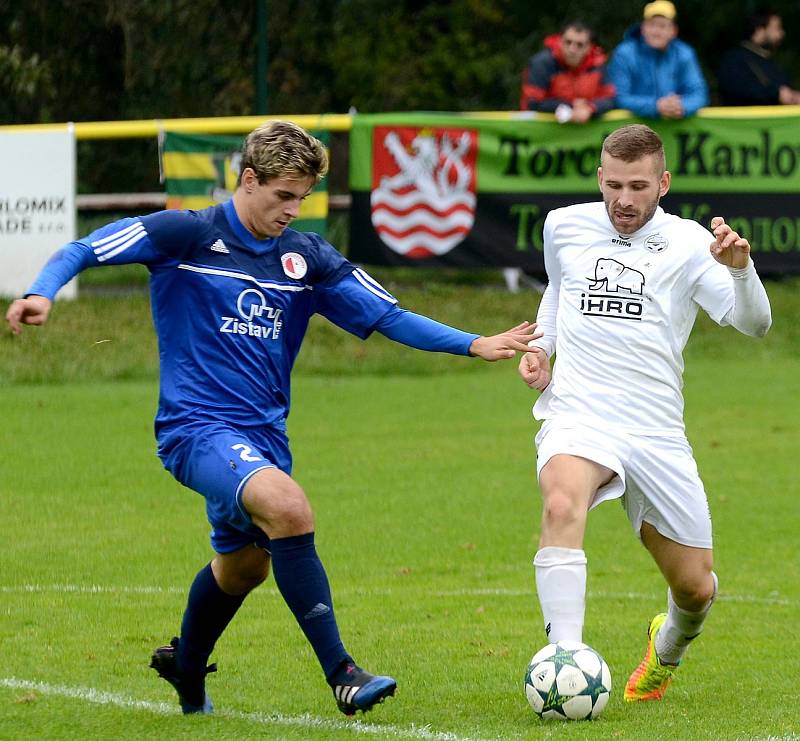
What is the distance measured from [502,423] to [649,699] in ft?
23.5

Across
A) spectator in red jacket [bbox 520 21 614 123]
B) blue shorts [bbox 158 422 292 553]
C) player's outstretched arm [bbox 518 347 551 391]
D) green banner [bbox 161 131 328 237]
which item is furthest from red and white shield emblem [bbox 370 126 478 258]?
blue shorts [bbox 158 422 292 553]

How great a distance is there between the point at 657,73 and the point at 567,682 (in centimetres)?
1125

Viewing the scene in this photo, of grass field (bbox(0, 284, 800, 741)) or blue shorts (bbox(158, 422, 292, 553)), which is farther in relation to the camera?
grass field (bbox(0, 284, 800, 741))

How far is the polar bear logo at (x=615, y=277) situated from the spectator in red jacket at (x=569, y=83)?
9816mm

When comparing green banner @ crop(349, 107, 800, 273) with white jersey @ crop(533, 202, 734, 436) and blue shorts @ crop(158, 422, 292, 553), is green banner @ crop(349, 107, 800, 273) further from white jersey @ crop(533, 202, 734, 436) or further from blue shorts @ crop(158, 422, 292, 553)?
blue shorts @ crop(158, 422, 292, 553)

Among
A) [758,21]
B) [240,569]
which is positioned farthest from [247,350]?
[758,21]

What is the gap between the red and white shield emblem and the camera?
15.8 m

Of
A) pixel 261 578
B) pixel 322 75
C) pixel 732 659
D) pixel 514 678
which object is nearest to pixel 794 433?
pixel 732 659

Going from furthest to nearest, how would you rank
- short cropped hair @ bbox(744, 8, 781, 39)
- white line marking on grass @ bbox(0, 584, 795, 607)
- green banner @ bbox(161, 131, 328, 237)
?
short cropped hair @ bbox(744, 8, 781, 39) < green banner @ bbox(161, 131, 328, 237) < white line marking on grass @ bbox(0, 584, 795, 607)

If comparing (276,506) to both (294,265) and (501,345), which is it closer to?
(294,265)

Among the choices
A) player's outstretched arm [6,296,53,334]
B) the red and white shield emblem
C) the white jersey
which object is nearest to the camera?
player's outstretched arm [6,296,53,334]

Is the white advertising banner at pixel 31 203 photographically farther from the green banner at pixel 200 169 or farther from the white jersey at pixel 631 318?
the white jersey at pixel 631 318

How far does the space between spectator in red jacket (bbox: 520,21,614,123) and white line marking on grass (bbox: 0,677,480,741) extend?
10644mm

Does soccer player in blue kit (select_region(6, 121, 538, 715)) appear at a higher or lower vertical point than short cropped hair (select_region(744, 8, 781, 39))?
lower
